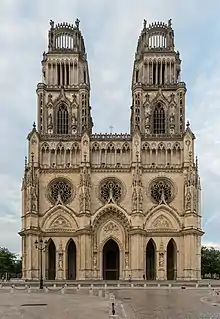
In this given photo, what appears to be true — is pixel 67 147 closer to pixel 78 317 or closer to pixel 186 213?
pixel 186 213

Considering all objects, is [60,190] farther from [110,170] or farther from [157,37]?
[157,37]

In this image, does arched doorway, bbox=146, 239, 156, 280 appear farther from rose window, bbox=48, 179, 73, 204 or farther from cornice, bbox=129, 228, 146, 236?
rose window, bbox=48, 179, 73, 204

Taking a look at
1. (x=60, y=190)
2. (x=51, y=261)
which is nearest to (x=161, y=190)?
(x=60, y=190)

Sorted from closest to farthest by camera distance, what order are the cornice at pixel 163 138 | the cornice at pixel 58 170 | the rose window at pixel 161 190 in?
1. the rose window at pixel 161 190
2. the cornice at pixel 58 170
3. the cornice at pixel 163 138

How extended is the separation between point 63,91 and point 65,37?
945cm

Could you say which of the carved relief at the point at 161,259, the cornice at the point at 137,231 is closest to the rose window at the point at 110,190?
the cornice at the point at 137,231

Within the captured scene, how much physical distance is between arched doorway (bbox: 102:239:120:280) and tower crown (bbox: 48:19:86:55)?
29.2 meters

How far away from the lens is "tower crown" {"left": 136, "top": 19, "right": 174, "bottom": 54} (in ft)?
292

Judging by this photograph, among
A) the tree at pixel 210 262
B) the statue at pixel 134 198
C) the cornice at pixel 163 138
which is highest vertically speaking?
the cornice at pixel 163 138

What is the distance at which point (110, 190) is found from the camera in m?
81.2

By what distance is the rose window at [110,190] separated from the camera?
81.6 meters

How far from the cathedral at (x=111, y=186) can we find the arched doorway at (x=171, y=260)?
5.8 inches

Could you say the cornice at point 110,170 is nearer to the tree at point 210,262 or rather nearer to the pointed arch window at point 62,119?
the pointed arch window at point 62,119

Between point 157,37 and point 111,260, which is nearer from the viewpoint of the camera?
point 111,260
